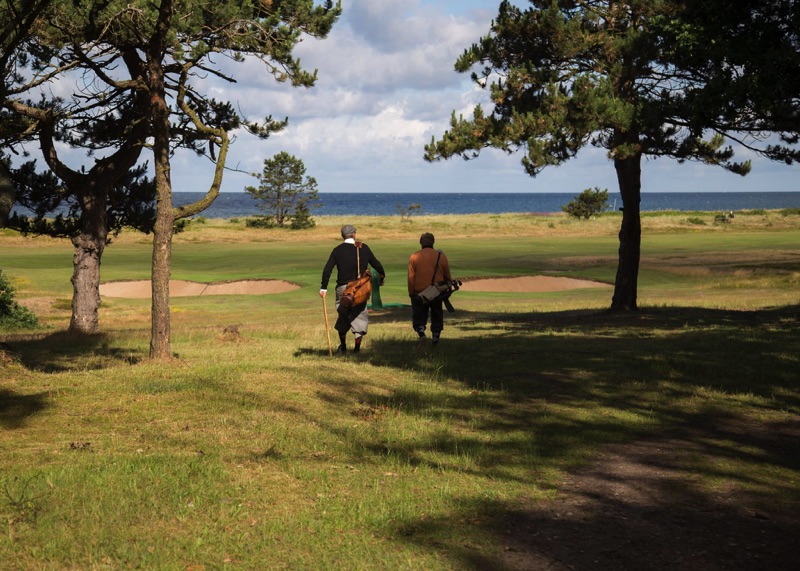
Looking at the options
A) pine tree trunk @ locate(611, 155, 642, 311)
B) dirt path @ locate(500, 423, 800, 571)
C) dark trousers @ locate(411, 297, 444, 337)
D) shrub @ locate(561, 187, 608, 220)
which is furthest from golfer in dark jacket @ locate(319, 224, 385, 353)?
shrub @ locate(561, 187, 608, 220)

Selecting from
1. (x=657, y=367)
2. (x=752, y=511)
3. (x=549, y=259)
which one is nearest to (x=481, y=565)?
(x=752, y=511)

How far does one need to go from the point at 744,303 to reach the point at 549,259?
2338cm

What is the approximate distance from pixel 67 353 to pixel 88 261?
567 centimetres

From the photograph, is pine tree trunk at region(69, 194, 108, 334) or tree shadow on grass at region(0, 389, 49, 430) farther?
pine tree trunk at region(69, 194, 108, 334)

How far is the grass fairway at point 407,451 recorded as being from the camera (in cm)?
600

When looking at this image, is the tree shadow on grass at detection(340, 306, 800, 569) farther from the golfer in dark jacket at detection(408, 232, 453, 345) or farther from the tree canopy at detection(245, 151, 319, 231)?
the tree canopy at detection(245, 151, 319, 231)

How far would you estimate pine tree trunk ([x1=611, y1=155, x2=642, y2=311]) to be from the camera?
76.1ft

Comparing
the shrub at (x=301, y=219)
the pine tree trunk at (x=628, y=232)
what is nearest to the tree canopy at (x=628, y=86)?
the pine tree trunk at (x=628, y=232)

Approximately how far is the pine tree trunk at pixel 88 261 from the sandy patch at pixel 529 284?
1873cm

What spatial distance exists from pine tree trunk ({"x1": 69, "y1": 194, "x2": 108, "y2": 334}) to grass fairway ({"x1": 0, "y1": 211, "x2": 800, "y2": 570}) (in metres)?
→ 2.24

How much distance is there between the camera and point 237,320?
26938mm

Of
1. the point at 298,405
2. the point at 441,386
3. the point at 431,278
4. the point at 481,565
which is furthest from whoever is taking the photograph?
the point at 431,278

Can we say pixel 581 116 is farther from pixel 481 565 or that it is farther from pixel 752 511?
pixel 481 565

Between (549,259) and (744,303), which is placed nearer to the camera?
(744,303)
